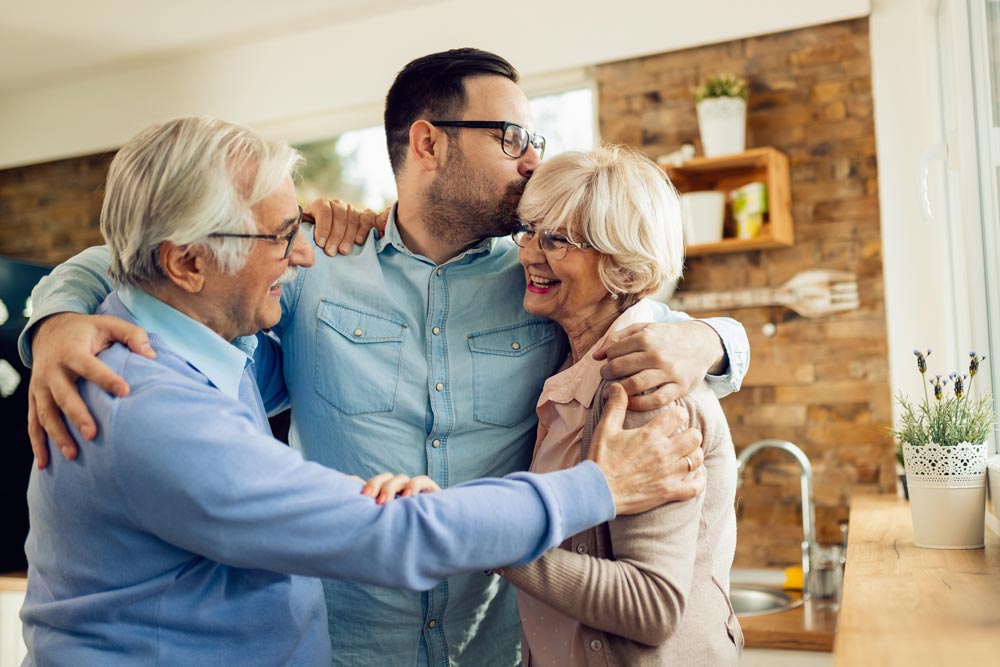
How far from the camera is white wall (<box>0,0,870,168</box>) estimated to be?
12.0 ft

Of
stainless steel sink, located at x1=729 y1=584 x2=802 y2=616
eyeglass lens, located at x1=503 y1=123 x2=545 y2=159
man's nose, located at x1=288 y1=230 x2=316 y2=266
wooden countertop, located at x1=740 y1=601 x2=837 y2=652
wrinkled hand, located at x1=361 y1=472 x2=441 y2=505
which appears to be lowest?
stainless steel sink, located at x1=729 y1=584 x2=802 y2=616

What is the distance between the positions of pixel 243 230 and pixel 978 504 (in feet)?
4.71

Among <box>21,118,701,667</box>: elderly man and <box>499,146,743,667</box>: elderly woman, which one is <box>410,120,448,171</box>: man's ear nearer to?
Answer: <box>499,146,743,667</box>: elderly woman

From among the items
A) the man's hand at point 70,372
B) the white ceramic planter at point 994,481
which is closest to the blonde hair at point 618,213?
the man's hand at point 70,372

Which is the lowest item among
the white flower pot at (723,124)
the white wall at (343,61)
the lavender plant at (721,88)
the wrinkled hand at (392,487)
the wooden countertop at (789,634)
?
the wooden countertop at (789,634)

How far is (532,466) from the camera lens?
1568 mm

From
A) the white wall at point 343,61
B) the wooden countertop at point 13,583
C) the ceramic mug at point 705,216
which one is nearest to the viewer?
the wooden countertop at point 13,583

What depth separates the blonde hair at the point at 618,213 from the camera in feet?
4.97

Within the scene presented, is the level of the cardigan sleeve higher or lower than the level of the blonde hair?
lower

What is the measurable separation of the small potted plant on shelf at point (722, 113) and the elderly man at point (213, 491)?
7.62 ft

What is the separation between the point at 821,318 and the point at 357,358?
2.23 metres

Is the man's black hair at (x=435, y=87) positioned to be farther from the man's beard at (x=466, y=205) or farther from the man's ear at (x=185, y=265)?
the man's ear at (x=185, y=265)

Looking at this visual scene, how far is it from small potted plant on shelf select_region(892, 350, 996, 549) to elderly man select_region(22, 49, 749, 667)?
1.67 ft

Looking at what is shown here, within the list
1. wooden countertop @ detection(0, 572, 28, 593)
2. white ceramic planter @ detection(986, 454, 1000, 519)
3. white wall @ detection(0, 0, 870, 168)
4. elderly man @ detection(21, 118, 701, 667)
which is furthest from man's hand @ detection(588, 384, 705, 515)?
white wall @ detection(0, 0, 870, 168)
